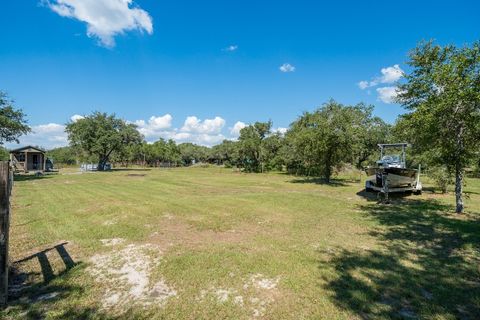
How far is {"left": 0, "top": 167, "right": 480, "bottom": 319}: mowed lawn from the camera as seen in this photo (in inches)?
134

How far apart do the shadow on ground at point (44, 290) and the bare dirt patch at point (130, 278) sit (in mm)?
310

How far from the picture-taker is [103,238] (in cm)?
629

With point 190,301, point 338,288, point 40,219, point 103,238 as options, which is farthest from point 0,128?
point 338,288

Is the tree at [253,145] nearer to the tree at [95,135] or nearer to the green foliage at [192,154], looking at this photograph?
the tree at [95,135]

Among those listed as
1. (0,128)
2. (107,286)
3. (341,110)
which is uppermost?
(341,110)

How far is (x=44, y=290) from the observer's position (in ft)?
12.7

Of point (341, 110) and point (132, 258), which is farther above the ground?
point (341, 110)

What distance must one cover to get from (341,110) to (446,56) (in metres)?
11.4

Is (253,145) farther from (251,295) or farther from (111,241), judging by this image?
(251,295)

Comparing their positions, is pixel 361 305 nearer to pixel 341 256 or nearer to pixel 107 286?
pixel 341 256

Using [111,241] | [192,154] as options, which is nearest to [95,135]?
[111,241]

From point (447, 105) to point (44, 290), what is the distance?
11384mm

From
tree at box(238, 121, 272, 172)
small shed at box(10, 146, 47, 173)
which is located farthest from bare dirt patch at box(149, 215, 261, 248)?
small shed at box(10, 146, 47, 173)

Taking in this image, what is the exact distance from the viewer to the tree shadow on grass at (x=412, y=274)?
336 cm
